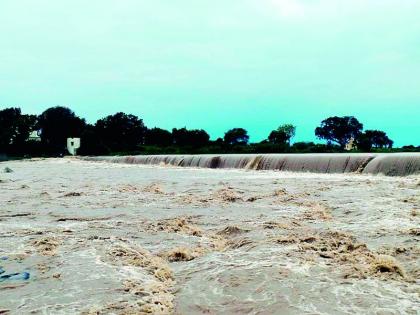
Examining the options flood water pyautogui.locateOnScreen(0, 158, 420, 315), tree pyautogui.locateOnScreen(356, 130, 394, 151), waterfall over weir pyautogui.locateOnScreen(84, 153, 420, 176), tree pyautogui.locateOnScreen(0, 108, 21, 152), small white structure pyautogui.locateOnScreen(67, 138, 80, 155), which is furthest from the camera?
small white structure pyautogui.locateOnScreen(67, 138, 80, 155)

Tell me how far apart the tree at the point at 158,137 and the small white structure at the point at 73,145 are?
35.0 feet

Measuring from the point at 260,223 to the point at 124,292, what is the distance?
263 cm

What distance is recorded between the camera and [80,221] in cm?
562

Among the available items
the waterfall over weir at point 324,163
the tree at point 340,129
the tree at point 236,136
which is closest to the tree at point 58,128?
the tree at point 236,136

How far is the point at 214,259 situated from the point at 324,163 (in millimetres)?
12302

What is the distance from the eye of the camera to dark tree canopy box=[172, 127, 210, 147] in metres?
53.4

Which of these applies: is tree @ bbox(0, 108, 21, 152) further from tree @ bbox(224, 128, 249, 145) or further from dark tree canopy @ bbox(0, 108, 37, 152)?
tree @ bbox(224, 128, 249, 145)

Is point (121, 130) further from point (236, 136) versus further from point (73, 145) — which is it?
point (236, 136)

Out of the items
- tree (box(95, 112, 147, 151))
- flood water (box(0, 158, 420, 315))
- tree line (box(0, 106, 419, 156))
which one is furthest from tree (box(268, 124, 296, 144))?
flood water (box(0, 158, 420, 315))

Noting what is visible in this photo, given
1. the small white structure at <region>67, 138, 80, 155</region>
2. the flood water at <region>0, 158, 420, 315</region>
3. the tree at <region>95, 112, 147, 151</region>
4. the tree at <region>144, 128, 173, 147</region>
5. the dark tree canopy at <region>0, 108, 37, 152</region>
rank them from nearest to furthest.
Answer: the flood water at <region>0, 158, 420, 315</region> < the dark tree canopy at <region>0, 108, 37, 152</region> < the small white structure at <region>67, 138, 80, 155</region> < the tree at <region>144, 128, 173, 147</region> < the tree at <region>95, 112, 147, 151</region>

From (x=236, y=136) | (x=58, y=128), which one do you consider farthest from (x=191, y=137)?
(x=58, y=128)

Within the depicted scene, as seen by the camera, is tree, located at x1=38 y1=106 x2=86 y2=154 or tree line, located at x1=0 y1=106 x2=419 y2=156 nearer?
tree line, located at x1=0 y1=106 x2=419 y2=156

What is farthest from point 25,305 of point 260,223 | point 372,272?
point 260,223

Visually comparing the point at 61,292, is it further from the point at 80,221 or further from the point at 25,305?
the point at 80,221
